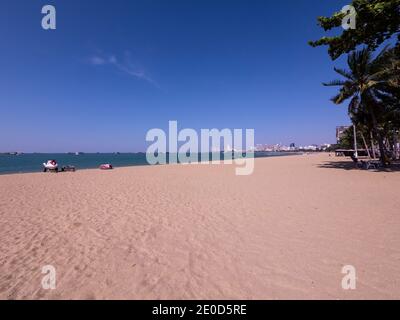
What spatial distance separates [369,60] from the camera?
17312mm

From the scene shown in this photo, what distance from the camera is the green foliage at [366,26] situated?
36.8 feet

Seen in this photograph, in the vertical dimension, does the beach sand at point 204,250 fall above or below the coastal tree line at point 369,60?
below

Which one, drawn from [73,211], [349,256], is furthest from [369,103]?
[73,211]

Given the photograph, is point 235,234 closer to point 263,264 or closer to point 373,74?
point 263,264

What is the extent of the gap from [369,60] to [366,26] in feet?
20.4

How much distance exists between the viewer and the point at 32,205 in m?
8.15

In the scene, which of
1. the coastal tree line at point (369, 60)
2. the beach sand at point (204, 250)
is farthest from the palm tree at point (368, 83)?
the beach sand at point (204, 250)

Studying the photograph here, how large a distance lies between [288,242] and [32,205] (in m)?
8.98

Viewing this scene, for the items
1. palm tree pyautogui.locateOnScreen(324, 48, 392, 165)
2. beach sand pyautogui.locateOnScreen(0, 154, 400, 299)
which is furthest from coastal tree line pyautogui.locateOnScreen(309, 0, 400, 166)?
beach sand pyautogui.locateOnScreen(0, 154, 400, 299)

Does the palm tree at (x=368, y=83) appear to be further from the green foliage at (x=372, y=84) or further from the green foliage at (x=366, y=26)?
the green foliage at (x=366, y=26)

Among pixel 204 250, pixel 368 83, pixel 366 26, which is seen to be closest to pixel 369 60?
pixel 368 83

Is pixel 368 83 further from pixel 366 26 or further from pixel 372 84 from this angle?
pixel 366 26

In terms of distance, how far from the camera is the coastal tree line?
38.1ft

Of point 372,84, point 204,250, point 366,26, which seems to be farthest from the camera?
point 372,84
